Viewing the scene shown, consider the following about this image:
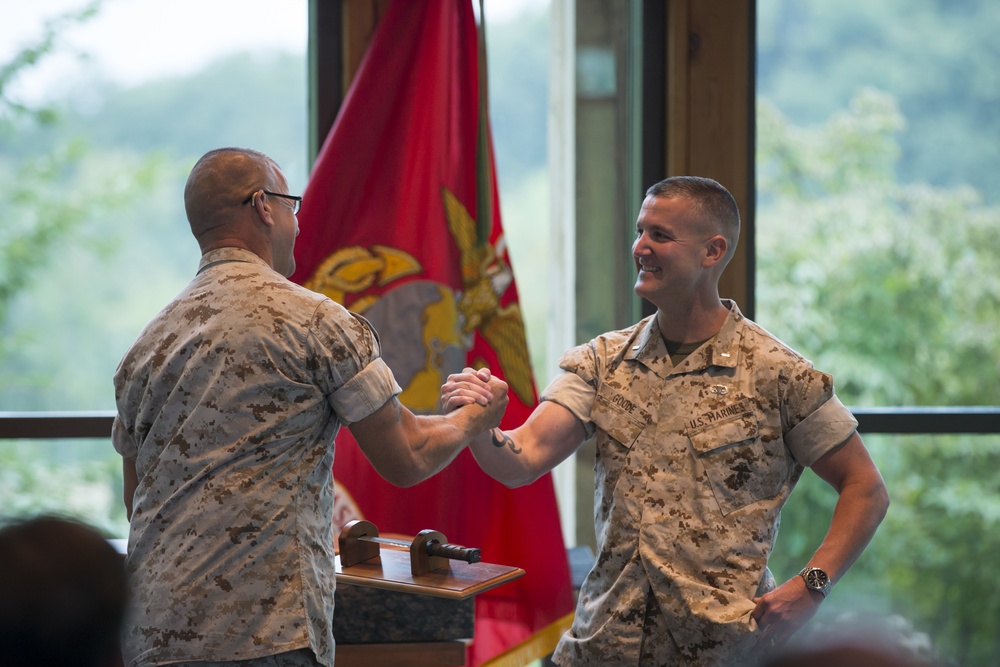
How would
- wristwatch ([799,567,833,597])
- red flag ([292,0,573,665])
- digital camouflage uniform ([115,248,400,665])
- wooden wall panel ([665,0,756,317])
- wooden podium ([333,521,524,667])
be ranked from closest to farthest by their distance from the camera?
1. digital camouflage uniform ([115,248,400,665])
2. wristwatch ([799,567,833,597])
3. wooden podium ([333,521,524,667])
4. red flag ([292,0,573,665])
5. wooden wall panel ([665,0,756,317])

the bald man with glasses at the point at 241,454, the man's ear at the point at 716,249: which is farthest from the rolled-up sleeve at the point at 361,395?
the man's ear at the point at 716,249

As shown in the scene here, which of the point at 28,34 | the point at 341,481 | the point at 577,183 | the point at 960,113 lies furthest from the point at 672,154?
the point at 28,34

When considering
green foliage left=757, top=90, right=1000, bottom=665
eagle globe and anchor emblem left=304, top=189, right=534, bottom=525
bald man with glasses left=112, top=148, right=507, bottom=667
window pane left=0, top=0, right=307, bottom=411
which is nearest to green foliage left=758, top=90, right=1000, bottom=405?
green foliage left=757, top=90, right=1000, bottom=665

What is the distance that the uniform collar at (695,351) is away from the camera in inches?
83.4

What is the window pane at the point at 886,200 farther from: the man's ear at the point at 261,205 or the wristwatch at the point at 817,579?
the man's ear at the point at 261,205

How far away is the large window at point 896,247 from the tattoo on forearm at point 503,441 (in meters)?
1.50

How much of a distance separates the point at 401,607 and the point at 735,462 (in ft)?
2.43

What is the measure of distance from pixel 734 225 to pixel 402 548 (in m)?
1.02

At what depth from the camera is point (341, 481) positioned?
2.84m

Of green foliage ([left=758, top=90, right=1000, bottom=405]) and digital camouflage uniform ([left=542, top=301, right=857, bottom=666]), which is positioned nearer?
digital camouflage uniform ([left=542, top=301, right=857, bottom=666])

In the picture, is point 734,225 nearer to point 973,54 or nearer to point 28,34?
point 973,54

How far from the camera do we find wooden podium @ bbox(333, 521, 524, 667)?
210 cm

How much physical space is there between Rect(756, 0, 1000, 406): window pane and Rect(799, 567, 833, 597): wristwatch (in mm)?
1513

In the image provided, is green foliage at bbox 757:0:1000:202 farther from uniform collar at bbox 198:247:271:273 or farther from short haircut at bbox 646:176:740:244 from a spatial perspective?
uniform collar at bbox 198:247:271:273
